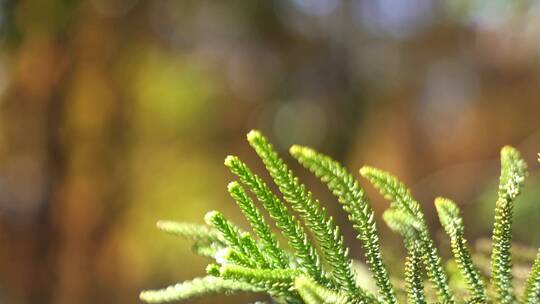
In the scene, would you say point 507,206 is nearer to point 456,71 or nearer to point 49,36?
point 49,36

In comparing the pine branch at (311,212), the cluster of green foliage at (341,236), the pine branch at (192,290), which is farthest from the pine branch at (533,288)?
the pine branch at (192,290)

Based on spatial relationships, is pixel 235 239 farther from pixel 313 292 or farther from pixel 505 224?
pixel 505 224

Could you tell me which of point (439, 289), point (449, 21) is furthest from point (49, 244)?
point (449, 21)

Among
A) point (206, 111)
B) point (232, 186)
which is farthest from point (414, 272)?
point (206, 111)

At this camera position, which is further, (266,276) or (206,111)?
(206,111)

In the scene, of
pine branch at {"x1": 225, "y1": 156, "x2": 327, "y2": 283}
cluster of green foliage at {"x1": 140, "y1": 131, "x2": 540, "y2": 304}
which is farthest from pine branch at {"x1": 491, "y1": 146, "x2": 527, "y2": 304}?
pine branch at {"x1": 225, "y1": 156, "x2": 327, "y2": 283}
